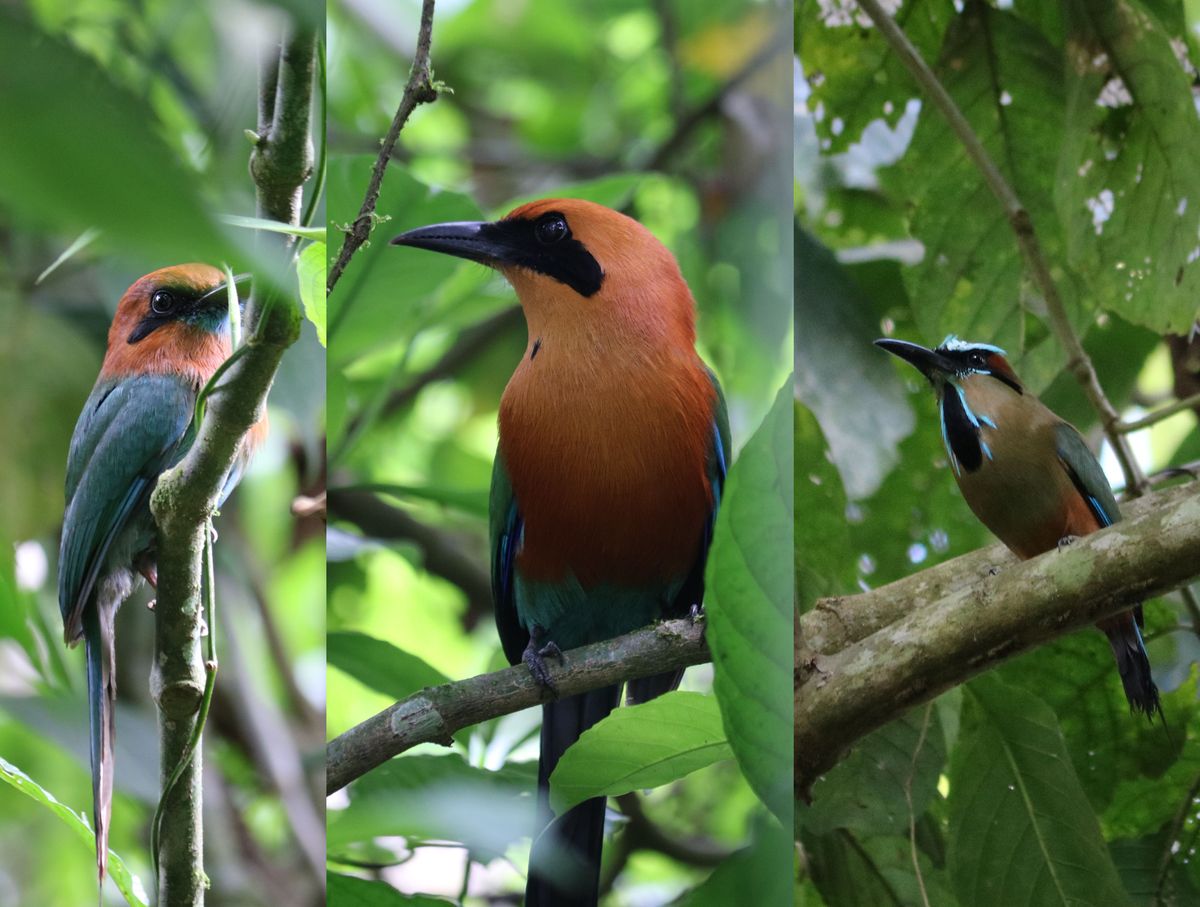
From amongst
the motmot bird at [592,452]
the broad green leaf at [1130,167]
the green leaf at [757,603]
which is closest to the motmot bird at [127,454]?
the motmot bird at [592,452]

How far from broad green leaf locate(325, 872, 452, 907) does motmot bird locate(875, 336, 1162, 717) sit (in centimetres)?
69

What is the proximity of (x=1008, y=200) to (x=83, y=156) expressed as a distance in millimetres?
1281

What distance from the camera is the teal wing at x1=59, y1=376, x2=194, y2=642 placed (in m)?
1.15

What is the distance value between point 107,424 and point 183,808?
14.7 inches

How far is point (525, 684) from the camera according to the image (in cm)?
118

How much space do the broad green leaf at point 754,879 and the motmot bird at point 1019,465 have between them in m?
0.38

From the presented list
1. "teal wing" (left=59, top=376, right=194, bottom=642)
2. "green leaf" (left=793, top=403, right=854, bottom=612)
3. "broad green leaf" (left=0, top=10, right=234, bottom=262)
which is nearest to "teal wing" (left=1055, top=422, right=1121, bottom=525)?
"green leaf" (left=793, top=403, right=854, bottom=612)

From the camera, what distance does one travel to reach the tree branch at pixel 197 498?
90cm

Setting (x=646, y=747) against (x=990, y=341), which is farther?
(x=990, y=341)

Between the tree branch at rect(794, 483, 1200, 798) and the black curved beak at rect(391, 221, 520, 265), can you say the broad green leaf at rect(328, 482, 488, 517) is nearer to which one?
the black curved beak at rect(391, 221, 520, 265)

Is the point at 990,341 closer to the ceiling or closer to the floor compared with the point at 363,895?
closer to the ceiling

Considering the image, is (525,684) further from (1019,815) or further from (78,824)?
(1019,815)

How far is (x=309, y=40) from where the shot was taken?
34.9 inches

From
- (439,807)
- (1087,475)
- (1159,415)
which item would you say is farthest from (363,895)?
(1159,415)
